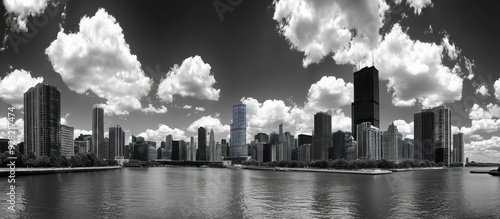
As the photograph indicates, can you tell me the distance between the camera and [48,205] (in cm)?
6112

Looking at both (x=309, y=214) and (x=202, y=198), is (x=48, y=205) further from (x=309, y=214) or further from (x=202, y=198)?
(x=309, y=214)

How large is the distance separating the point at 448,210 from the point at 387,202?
39.1ft

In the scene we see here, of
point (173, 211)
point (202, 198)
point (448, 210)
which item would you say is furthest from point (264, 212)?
point (448, 210)

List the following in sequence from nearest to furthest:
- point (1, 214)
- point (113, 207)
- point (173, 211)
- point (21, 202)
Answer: point (1, 214), point (173, 211), point (113, 207), point (21, 202)

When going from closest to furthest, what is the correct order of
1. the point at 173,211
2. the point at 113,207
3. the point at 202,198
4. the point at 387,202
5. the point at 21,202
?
the point at 173,211 → the point at 113,207 → the point at 21,202 → the point at 387,202 → the point at 202,198

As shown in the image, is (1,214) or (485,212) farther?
(485,212)

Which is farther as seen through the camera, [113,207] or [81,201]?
[81,201]

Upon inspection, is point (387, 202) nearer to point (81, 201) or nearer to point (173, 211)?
point (173, 211)

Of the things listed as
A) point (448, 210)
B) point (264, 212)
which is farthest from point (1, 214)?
point (448, 210)

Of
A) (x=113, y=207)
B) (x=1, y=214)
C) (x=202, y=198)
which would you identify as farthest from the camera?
(x=202, y=198)

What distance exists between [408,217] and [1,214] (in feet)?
220

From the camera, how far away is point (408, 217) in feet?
173

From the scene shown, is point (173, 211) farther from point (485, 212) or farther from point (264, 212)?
point (485, 212)

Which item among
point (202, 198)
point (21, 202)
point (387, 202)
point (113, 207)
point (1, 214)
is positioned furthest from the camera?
point (202, 198)
